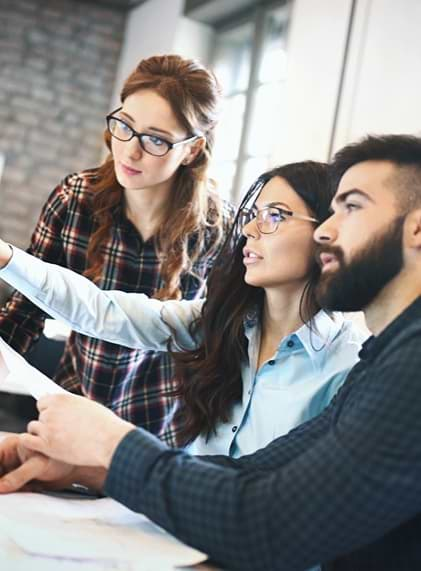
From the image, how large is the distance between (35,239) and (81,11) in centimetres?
547

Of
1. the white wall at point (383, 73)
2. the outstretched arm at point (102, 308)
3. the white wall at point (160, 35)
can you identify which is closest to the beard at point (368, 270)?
the outstretched arm at point (102, 308)

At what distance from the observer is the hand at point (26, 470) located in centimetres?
112

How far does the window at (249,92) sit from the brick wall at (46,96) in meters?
1.46

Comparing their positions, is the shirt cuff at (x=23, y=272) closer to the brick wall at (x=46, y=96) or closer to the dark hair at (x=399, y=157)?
the dark hair at (x=399, y=157)

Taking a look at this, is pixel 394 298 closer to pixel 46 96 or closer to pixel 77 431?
pixel 77 431

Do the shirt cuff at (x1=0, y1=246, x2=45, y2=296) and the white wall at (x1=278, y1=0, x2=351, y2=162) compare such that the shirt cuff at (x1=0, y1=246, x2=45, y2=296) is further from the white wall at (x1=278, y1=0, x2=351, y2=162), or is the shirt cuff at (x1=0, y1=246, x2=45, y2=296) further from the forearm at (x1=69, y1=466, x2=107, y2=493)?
the white wall at (x1=278, y1=0, x2=351, y2=162)

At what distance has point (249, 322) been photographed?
177cm

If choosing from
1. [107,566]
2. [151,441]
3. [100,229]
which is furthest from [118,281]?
[107,566]

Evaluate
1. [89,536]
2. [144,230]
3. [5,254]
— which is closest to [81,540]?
[89,536]

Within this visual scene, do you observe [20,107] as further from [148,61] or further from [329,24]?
[148,61]

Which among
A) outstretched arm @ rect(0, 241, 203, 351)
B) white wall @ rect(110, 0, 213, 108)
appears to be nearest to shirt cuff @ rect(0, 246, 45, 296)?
outstretched arm @ rect(0, 241, 203, 351)

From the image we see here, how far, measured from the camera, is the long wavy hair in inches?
83.9

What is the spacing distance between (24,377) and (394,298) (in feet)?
1.99

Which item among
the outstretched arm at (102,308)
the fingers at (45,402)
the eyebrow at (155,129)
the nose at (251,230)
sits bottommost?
the fingers at (45,402)
